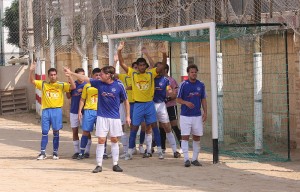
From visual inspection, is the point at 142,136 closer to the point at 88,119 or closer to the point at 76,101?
the point at 88,119

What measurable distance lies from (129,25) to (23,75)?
8776mm

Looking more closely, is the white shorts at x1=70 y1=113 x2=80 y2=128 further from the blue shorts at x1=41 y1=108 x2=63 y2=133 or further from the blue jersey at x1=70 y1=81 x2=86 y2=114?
the blue shorts at x1=41 y1=108 x2=63 y2=133

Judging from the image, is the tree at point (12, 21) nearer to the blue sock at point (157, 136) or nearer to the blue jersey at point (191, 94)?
the blue sock at point (157, 136)

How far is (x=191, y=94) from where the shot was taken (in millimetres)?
13812

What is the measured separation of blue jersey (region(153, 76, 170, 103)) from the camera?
15.0 m

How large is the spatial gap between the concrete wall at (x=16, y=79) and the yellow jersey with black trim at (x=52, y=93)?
14.9m

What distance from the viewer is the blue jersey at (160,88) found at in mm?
14977

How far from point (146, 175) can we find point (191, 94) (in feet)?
6.18

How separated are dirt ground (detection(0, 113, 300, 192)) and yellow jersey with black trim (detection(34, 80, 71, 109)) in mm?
1098

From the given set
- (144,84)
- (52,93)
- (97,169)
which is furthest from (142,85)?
(97,169)

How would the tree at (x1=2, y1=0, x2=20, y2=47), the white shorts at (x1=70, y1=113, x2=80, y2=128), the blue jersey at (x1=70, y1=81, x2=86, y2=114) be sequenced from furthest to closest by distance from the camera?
the tree at (x1=2, y1=0, x2=20, y2=47) < the white shorts at (x1=70, y1=113, x2=80, y2=128) < the blue jersey at (x1=70, y1=81, x2=86, y2=114)

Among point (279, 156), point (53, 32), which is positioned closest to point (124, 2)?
point (53, 32)

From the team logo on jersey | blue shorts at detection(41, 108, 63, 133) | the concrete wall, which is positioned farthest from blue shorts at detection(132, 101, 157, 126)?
the concrete wall

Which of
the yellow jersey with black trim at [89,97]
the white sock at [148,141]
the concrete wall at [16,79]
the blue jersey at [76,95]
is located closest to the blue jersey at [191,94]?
the white sock at [148,141]
